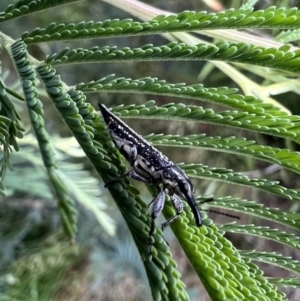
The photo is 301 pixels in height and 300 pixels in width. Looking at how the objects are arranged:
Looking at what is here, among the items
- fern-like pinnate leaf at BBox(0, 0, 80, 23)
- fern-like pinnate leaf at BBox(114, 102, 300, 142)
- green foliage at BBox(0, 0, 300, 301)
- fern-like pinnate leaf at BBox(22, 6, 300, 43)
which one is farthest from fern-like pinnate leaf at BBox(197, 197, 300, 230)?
fern-like pinnate leaf at BBox(0, 0, 80, 23)

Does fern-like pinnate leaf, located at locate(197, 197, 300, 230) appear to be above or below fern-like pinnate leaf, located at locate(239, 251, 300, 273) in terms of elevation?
above

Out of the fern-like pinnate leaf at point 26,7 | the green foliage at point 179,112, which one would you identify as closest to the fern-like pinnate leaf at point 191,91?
the green foliage at point 179,112

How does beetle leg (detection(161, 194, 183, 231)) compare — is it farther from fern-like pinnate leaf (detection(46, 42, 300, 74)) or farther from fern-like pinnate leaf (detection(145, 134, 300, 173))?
fern-like pinnate leaf (detection(46, 42, 300, 74))

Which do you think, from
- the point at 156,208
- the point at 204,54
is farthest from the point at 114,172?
the point at 204,54

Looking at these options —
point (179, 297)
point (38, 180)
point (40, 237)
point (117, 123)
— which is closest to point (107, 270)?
point (40, 237)

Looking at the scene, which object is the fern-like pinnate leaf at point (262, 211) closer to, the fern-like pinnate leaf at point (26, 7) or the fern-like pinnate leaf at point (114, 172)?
the fern-like pinnate leaf at point (114, 172)

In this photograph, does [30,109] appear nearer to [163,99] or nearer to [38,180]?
[38,180]

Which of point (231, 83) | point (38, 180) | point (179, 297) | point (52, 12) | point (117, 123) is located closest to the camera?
point (179, 297)
